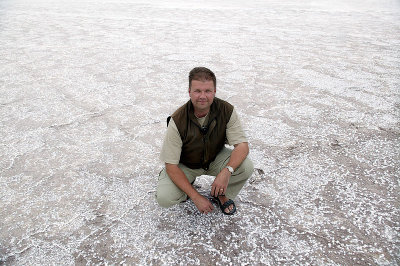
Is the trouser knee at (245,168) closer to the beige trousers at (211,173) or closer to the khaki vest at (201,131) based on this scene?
→ the beige trousers at (211,173)

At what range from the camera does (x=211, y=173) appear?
1.68 meters

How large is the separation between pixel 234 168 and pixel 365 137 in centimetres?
138

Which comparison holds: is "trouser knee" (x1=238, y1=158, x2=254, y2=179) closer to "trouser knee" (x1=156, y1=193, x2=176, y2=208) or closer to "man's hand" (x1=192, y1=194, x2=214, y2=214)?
"man's hand" (x1=192, y1=194, x2=214, y2=214)

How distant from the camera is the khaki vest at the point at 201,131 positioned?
1.44m

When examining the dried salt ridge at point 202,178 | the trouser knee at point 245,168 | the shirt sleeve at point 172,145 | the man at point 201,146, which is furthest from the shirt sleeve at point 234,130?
the dried salt ridge at point 202,178

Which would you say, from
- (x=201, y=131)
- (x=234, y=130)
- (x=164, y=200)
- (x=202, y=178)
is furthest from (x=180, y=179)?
(x=202, y=178)

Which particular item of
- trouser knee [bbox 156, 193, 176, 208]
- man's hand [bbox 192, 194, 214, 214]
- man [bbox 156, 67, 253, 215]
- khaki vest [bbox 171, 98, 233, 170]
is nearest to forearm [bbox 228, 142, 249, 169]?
man [bbox 156, 67, 253, 215]

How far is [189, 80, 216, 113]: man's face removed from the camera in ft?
4.56

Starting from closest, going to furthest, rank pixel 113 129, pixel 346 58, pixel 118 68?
pixel 113 129 < pixel 118 68 < pixel 346 58

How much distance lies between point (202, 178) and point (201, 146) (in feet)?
1.52

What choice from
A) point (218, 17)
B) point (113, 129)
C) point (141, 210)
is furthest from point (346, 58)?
point (218, 17)

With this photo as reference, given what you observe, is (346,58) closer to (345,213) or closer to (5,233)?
(345,213)

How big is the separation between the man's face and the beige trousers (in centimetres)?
36

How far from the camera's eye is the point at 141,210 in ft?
5.37
